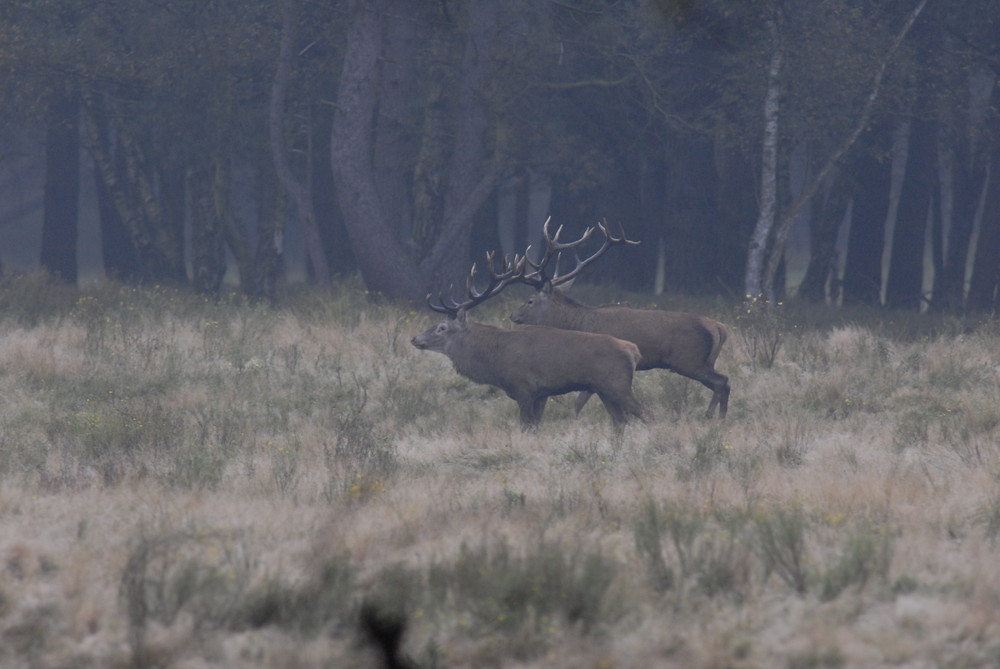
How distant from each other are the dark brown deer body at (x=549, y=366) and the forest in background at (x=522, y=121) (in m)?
8.21

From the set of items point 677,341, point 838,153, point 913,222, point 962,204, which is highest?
point 838,153

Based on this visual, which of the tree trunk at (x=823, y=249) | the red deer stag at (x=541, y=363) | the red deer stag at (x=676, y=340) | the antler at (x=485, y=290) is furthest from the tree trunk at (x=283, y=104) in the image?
the tree trunk at (x=823, y=249)

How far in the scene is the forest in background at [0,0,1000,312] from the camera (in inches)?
789

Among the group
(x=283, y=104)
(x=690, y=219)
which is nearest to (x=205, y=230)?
(x=283, y=104)

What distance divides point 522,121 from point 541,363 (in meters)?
10.7

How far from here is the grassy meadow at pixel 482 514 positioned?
19.9ft

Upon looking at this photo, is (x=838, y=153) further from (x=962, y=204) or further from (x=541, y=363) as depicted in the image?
(x=541, y=363)

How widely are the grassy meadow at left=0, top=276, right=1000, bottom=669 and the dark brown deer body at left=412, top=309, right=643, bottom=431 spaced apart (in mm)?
394

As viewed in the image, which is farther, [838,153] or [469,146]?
[469,146]

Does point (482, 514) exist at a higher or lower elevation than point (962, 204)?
lower

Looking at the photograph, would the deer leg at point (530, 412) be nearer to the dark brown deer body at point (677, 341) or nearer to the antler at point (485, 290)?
the dark brown deer body at point (677, 341)

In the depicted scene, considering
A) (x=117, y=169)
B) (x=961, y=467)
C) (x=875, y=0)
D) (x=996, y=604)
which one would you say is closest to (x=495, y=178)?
(x=875, y=0)

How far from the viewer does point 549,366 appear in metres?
11.7

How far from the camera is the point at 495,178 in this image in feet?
66.8
